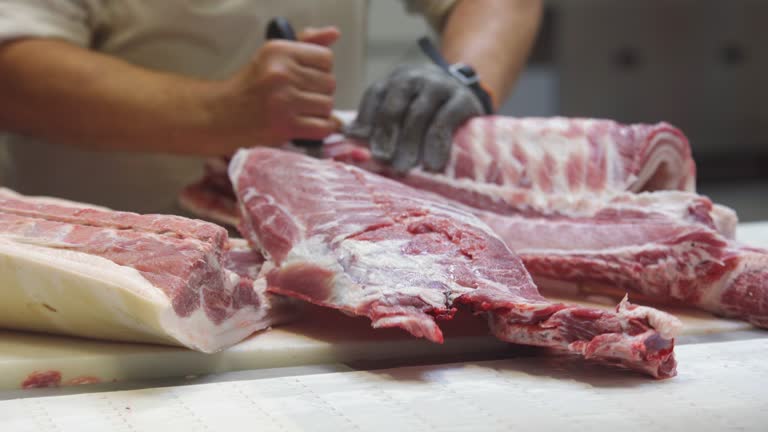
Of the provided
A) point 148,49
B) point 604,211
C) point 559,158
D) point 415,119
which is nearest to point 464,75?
point 415,119

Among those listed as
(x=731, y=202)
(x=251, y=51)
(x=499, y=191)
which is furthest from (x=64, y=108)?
(x=731, y=202)

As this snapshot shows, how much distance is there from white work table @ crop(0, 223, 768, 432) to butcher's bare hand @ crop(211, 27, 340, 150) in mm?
1028

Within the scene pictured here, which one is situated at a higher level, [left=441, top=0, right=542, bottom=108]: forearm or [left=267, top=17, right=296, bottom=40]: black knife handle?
[left=441, top=0, right=542, bottom=108]: forearm

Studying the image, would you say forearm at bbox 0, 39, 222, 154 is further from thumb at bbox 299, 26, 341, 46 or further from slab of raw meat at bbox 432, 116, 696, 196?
slab of raw meat at bbox 432, 116, 696, 196

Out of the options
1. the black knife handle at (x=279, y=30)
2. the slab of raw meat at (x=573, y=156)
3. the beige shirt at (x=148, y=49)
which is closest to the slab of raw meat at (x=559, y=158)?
the slab of raw meat at (x=573, y=156)

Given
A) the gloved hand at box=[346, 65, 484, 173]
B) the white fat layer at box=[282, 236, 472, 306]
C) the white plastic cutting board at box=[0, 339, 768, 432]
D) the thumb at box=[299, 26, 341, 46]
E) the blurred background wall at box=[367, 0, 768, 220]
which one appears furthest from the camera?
the blurred background wall at box=[367, 0, 768, 220]

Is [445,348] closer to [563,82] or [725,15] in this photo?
[563,82]

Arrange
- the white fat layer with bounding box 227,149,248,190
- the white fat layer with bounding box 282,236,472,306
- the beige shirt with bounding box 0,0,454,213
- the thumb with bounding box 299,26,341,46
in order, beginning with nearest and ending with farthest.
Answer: the white fat layer with bounding box 282,236,472,306
the white fat layer with bounding box 227,149,248,190
the thumb with bounding box 299,26,341,46
the beige shirt with bounding box 0,0,454,213

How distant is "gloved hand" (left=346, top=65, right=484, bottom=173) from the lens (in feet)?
6.86

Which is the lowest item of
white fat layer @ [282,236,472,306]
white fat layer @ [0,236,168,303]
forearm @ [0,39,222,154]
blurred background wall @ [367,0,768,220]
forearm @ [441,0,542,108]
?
white fat layer @ [0,236,168,303]

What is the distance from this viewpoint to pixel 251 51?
3.01 m

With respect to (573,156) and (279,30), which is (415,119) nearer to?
(573,156)

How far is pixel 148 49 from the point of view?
2.88 metres

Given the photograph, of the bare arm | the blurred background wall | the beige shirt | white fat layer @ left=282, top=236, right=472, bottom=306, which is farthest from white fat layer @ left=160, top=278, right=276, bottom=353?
the blurred background wall
